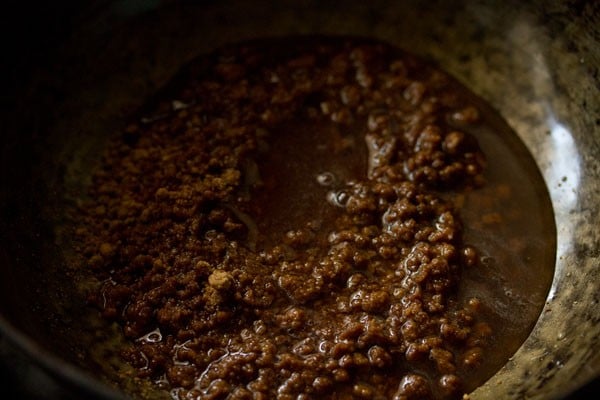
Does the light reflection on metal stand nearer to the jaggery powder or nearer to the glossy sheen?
the glossy sheen

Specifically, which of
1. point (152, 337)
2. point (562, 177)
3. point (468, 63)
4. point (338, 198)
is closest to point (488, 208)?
point (562, 177)

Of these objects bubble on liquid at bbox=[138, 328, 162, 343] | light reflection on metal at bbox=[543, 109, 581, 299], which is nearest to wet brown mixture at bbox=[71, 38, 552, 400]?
bubble on liquid at bbox=[138, 328, 162, 343]

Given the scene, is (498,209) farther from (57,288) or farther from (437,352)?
(57,288)

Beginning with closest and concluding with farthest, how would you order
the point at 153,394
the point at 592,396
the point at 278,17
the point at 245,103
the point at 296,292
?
1. the point at 592,396
2. the point at 153,394
3. the point at 296,292
4. the point at 245,103
5. the point at 278,17

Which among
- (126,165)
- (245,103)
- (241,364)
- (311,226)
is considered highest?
(245,103)

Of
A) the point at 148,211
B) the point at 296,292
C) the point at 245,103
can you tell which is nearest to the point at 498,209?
the point at 296,292

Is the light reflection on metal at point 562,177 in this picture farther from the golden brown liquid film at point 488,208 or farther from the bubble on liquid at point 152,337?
the bubble on liquid at point 152,337

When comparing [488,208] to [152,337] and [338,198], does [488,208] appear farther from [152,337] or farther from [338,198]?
[152,337]
